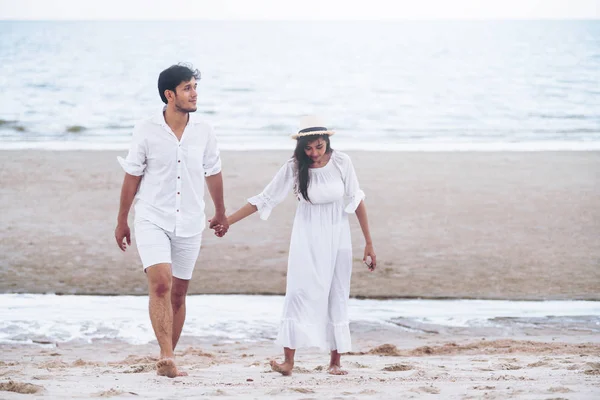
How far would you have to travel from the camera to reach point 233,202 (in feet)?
38.6

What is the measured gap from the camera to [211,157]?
5184 mm

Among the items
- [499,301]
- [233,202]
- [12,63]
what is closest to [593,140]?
[233,202]

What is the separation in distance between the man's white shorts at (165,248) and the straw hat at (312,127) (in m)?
0.86

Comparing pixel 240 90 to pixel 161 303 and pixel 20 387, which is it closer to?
pixel 161 303

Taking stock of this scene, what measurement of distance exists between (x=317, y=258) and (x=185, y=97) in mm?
1189

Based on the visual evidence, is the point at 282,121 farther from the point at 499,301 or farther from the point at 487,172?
the point at 499,301

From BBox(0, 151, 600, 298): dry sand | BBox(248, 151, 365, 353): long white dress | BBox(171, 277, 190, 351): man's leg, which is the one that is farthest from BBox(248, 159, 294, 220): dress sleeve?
BBox(0, 151, 600, 298): dry sand

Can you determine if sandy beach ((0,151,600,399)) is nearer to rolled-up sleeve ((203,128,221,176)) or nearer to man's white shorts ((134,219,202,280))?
man's white shorts ((134,219,202,280))

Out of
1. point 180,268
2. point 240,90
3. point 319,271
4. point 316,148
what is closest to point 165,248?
point 180,268

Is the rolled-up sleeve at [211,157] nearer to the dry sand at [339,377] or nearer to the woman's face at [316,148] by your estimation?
the woman's face at [316,148]

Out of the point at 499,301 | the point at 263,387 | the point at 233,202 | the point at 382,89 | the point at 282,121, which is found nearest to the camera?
the point at 263,387

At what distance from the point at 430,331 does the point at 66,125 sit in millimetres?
19749

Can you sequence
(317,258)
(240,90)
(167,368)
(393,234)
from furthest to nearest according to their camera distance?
(240,90) → (393,234) → (317,258) → (167,368)

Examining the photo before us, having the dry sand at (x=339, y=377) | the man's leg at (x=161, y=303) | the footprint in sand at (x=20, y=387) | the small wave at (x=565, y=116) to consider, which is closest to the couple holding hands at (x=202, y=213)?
the man's leg at (x=161, y=303)
